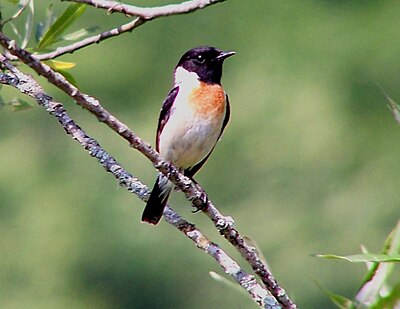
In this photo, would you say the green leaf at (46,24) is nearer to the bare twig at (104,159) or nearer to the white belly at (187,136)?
the bare twig at (104,159)

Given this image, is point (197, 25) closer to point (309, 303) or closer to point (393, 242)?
point (309, 303)

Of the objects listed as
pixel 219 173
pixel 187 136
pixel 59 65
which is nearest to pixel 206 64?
pixel 187 136

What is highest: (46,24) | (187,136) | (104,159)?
(187,136)

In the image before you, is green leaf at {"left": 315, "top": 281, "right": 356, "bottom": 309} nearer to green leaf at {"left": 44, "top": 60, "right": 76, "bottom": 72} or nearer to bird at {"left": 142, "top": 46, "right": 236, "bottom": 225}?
green leaf at {"left": 44, "top": 60, "right": 76, "bottom": 72}

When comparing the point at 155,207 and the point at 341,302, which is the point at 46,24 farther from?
the point at 341,302

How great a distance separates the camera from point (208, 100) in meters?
3.12

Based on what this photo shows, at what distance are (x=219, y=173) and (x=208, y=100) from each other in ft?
21.6

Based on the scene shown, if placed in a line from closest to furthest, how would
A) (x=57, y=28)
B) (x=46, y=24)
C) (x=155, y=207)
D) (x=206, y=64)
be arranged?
1. (x=57, y=28)
2. (x=46, y=24)
3. (x=155, y=207)
4. (x=206, y=64)

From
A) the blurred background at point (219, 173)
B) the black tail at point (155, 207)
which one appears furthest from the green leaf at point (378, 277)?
the blurred background at point (219, 173)

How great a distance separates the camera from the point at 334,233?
902 centimetres

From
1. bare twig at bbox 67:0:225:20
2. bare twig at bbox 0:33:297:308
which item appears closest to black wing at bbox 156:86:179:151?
bare twig at bbox 67:0:225:20

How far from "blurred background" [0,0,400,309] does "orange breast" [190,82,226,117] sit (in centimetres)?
485

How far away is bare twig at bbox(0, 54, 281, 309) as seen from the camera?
1681 millimetres

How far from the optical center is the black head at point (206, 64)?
3240 mm
